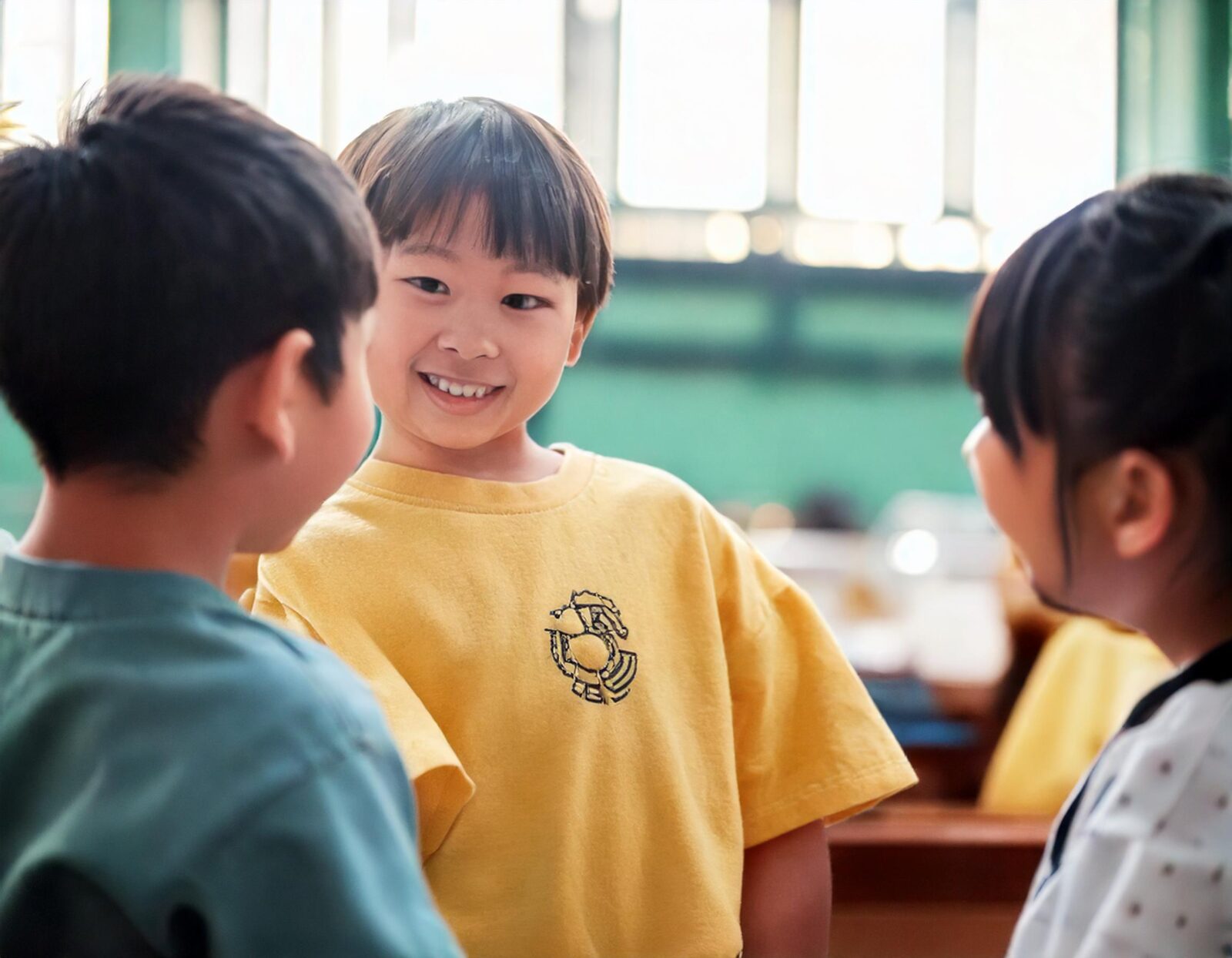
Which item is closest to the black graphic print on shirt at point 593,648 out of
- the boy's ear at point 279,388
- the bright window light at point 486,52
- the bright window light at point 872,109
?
the boy's ear at point 279,388

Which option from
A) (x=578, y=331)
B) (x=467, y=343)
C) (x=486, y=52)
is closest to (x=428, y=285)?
(x=467, y=343)

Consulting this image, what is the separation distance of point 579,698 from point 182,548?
38 cm

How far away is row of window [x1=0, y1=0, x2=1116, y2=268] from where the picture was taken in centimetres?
352

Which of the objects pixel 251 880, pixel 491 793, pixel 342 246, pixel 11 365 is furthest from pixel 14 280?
pixel 491 793

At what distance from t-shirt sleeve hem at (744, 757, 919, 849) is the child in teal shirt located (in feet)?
1.58

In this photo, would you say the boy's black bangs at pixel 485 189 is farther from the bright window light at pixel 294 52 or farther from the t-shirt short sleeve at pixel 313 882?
the bright window light at pixel 294 52

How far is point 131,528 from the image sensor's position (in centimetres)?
74

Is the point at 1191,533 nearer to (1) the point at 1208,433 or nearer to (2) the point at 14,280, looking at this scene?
(1) the point at 1208,433

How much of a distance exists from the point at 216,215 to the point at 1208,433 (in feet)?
2.02

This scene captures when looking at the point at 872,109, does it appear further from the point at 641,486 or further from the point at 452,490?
the point at 452,490

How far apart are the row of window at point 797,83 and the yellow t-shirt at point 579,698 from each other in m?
2.66

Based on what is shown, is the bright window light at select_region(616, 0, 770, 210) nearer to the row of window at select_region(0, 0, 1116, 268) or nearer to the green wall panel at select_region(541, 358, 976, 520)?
the row of window at select_region(0, 0, 1116, 268)

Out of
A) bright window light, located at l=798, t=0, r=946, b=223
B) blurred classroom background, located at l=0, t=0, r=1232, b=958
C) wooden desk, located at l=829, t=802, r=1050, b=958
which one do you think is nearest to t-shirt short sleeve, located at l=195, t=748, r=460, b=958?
wooden desk, located at l=829, t=802, r=1050, b=958

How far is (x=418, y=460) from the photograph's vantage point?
111 centimetres
